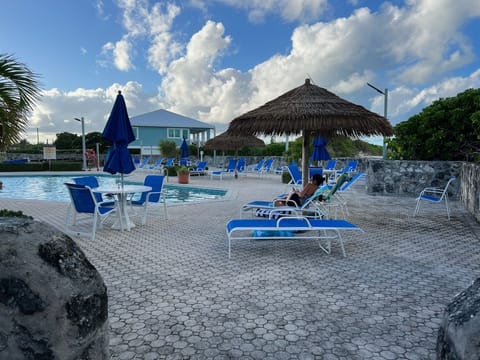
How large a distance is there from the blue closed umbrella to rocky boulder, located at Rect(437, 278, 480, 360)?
560 centimetres

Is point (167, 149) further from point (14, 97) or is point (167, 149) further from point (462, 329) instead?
point (462, 329)

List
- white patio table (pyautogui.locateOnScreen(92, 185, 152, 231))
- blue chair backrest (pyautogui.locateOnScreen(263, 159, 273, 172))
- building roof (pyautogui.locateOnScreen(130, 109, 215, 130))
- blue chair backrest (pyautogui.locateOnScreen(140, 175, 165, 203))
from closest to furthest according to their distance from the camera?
white patio table (pyautogui.locateOnScreen(92, 185, 152, 231))
blue chair backrest (pyautogui.locateOnScreen(140, 175, 165, 203))
blue chair backrest (pyautogui.locateOnScreen(263, 159, 273, 172))
building roof (pyautogui.locateOnScreen(130, 109, 215, 130))

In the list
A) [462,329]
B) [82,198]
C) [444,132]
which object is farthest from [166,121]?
[462,329]

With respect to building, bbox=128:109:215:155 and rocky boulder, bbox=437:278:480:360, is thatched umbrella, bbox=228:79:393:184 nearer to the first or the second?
rocky boulder, bbox=437:278:480:360

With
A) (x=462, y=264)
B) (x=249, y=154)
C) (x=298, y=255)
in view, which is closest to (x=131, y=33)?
(x=298, y=255)

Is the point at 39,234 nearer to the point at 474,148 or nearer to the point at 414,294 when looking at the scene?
the point at 414,294

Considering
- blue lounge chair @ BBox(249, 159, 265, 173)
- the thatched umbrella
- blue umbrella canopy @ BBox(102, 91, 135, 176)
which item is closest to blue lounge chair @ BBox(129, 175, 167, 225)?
blue umbrella canopy @ BBox(102, 91, 135, 176)

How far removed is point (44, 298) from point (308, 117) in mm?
5092

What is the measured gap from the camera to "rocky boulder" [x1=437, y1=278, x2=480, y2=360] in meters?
1.32

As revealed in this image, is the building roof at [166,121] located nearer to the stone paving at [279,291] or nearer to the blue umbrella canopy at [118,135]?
the blue umbrella canopy at [118,135]

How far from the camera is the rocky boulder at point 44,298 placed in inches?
58.9

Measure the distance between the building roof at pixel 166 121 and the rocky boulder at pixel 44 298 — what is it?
34118mm

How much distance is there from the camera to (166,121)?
3784 centimetres

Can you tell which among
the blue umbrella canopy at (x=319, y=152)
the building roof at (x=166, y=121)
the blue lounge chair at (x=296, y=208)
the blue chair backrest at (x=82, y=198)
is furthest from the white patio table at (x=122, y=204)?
the building roof at (x=166, y=121)
